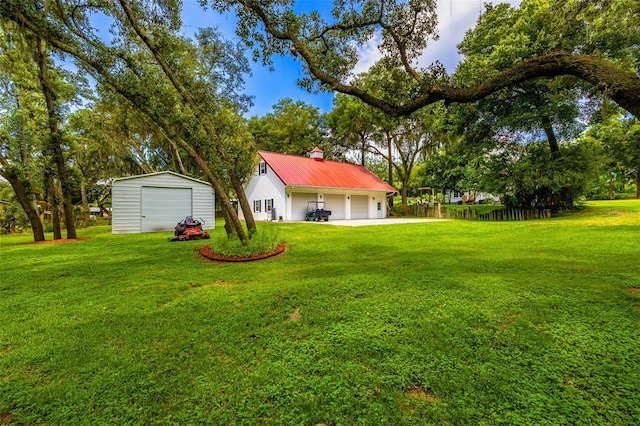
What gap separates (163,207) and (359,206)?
1400 cm

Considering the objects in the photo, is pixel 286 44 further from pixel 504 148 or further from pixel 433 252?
pixel 504 148

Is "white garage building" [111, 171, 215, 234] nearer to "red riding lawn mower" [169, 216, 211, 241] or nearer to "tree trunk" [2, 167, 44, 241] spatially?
"tree trunk" [2, 167, 44, 241]

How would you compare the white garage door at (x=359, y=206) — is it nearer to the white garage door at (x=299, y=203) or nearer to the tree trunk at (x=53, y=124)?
the white garage door at (x=299, y=203)

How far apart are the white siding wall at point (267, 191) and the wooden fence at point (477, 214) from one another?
1138 centimetres

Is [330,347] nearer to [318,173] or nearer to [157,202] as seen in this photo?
[157,202]

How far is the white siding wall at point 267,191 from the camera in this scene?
1812cm

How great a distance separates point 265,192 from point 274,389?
18365 mm

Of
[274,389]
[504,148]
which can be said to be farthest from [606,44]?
[274,389]

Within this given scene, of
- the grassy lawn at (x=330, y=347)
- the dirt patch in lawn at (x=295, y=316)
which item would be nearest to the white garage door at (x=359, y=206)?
the grassy lawn at (x=330, y=347)

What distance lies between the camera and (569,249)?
6.21 m

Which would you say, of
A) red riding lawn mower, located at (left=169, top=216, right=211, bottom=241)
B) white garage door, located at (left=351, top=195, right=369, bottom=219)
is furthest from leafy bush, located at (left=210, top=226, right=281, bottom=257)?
white garage door, located at (left=351, top=195, right=369, bottom=219)

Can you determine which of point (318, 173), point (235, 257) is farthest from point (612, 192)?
point (235, 257)

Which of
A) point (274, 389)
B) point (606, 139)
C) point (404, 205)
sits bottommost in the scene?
point (274, 389)

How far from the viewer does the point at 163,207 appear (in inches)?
509
